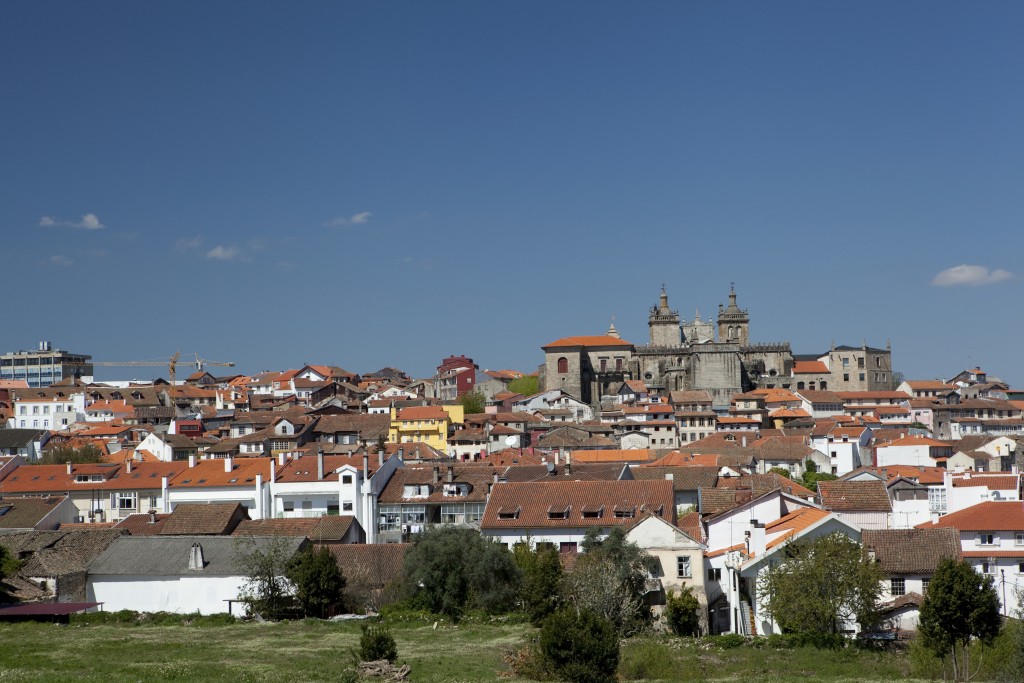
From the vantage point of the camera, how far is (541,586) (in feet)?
133

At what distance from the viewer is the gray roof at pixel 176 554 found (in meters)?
45.2

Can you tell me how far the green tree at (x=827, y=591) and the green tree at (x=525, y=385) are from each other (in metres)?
97.8

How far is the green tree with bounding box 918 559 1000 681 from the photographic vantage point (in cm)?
3331

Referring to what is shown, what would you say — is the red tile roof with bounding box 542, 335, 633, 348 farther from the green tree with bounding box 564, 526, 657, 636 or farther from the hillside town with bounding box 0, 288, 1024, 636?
the green tree with bounding box 564, 526, 657, 636

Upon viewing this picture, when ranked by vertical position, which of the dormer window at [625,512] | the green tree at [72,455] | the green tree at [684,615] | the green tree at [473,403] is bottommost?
the green tree at [684,615]

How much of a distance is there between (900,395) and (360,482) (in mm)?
78711

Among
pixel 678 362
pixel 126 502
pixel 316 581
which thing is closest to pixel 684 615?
pixel 316 581

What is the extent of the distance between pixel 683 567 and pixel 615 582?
4366mm

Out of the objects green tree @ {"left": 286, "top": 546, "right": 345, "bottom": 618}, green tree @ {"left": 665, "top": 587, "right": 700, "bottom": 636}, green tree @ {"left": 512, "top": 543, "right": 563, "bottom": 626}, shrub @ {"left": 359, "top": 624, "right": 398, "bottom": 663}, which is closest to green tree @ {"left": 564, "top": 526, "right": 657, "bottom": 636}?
green tree @ {"left": 512, "top": 543, "right": 563, "bottom": 626}

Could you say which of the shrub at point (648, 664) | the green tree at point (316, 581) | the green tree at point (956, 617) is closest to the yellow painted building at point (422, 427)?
the green tree at point (316, 581)

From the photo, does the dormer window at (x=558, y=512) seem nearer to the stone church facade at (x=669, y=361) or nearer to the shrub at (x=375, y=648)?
the shrub at (x=375, y=648)

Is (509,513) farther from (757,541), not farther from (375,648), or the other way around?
(375,648)

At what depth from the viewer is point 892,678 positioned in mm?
31844

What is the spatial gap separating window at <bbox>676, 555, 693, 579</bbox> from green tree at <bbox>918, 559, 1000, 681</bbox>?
31.9 ft
